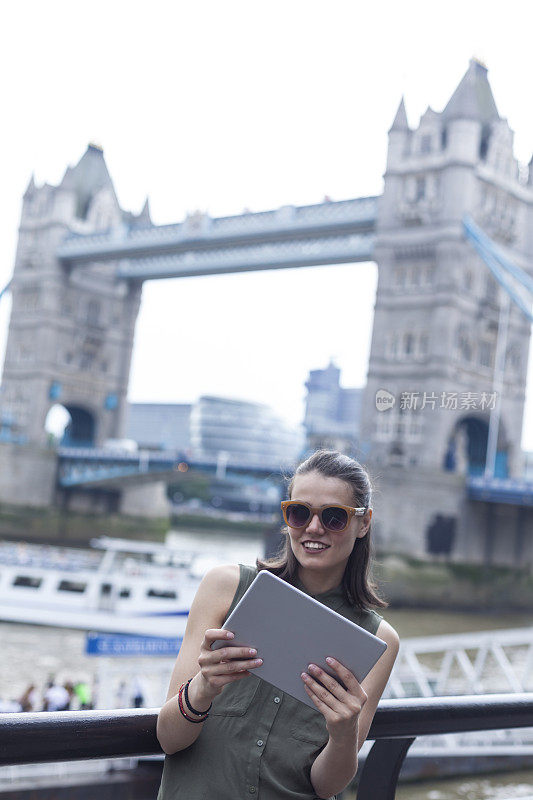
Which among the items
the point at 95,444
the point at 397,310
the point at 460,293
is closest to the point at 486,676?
the point at 460,293

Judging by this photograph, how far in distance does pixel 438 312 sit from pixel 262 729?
2040 cm

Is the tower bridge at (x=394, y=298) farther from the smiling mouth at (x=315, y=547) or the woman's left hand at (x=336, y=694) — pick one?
the woman's left hand at (x=336, y=694)

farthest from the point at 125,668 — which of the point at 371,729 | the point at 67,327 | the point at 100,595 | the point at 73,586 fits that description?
the point at 67,327

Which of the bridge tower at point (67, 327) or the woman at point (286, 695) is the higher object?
the bridge tower at point (67, 327)

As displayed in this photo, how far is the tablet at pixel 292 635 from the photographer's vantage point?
1.04 m

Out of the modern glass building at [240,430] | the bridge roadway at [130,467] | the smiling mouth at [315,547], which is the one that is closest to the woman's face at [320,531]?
the smiling mouth at [315,547]

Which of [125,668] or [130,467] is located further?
[130,467]

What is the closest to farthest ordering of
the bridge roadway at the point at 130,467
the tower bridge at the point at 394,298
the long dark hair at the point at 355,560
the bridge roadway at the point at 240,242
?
the long dark hair at the point at 355,560 → the tower bridge at the point at 394,298 → the bridge roadway at the point at 130,467 → the bridge roadway at the point at 240,242

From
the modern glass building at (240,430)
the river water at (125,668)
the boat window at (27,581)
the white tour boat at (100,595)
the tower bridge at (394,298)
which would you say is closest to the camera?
the river water at (125,668)

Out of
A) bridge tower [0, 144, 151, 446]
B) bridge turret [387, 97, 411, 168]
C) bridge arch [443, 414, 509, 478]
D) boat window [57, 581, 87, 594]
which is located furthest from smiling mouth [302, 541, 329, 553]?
bridge tower [0, 144, 151, 446]

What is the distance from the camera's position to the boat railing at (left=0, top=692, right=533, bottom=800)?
114 cm

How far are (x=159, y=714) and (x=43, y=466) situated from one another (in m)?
27.5

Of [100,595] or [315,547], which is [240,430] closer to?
[100,595]

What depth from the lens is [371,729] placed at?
1347mm
